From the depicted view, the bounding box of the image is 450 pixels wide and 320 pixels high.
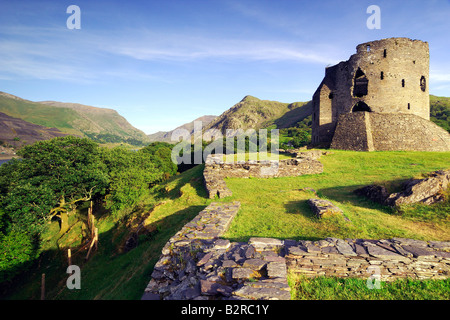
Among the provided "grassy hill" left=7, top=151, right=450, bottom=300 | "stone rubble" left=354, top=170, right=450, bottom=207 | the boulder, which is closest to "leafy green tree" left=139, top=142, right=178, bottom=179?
"grassy hill" left=7, top=151, right=450, bottom=300

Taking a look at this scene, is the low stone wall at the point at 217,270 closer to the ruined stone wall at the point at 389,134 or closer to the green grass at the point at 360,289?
the green grass at the point at 360,289

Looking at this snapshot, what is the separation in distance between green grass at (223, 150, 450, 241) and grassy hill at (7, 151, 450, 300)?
3 cm

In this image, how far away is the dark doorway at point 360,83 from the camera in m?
29.2

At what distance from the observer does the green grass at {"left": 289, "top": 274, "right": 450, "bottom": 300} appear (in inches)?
172

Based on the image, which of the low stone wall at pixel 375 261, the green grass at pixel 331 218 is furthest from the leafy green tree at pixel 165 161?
the low stone wall at pixel 375 261

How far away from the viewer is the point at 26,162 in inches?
756

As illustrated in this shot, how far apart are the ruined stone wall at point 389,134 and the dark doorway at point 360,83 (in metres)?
5.94

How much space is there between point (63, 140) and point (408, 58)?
42.6 metres

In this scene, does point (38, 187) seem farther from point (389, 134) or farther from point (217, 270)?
point (389, 134)

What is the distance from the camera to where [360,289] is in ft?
15.2

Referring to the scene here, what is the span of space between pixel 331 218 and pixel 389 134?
24.1 meters
